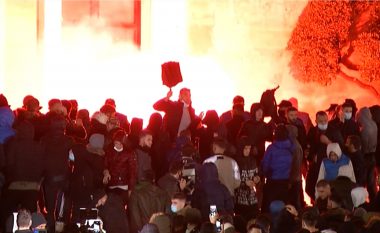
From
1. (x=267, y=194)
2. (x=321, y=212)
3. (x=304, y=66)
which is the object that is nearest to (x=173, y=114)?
(x=267, y=194)

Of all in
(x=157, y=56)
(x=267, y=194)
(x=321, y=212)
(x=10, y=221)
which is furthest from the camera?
(x=157, y=56)

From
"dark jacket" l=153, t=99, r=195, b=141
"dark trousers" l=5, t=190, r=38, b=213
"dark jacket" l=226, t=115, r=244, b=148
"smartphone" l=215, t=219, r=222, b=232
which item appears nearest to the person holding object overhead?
"dark jacket" l=153, t=99, r=195, b=141

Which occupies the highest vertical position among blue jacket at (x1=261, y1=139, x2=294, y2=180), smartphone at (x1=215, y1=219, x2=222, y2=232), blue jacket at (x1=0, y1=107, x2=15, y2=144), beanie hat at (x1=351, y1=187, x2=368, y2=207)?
blue jacket at (x1=0, y1=107, x2=15, y2=144)

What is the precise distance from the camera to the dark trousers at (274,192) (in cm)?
1973

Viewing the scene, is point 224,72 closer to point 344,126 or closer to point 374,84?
point 374,84

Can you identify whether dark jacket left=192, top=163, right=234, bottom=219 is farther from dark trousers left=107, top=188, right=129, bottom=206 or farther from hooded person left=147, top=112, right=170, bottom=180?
hooded person left=147, top=112, right=170, bottom=180

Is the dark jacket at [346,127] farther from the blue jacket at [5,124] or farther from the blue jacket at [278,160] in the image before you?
the blue jacket at [5,124]

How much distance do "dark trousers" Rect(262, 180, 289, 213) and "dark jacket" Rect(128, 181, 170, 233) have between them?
7.12 ft

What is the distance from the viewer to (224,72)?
24.8 m

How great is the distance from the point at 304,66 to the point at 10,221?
918 centimetres

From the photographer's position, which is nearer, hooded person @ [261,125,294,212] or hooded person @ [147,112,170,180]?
hooded person @ [147,112,170,180]

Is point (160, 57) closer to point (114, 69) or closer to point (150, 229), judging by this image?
point (114, 69)

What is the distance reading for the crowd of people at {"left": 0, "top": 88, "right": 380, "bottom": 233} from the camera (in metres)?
17.4

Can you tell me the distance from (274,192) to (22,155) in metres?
→ 3.89
